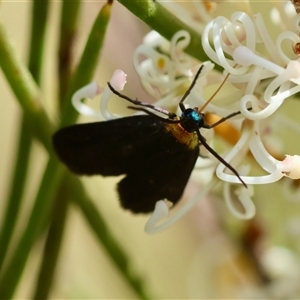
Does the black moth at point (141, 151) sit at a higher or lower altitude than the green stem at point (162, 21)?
lower

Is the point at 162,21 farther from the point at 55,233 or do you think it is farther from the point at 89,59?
the point at 55,233

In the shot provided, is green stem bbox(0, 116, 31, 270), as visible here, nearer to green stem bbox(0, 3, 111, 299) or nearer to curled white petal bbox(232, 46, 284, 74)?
green stem bbox(0, 3, 111, 299)

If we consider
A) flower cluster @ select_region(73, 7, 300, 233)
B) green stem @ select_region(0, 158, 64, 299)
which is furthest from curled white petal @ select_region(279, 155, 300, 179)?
green stem @ select_region(0, 158, 64, 299)

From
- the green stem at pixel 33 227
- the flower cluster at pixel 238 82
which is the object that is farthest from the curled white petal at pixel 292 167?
the green stem at pixel 33 227

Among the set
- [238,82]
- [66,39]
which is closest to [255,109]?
[238,82]

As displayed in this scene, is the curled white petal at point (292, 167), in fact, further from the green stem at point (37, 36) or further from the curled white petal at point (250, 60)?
the green stem at point (37, 36)

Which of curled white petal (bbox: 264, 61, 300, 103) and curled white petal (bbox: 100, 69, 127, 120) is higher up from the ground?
curled white petal (bbox: 264, 61, 300, 103)

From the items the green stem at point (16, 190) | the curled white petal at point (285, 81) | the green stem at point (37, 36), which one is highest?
the curled white petal at point (285, 81)

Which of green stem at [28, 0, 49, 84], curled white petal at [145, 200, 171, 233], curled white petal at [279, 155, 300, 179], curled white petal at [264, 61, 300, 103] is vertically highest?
curled white petal at [264, 61, 300, 103]
